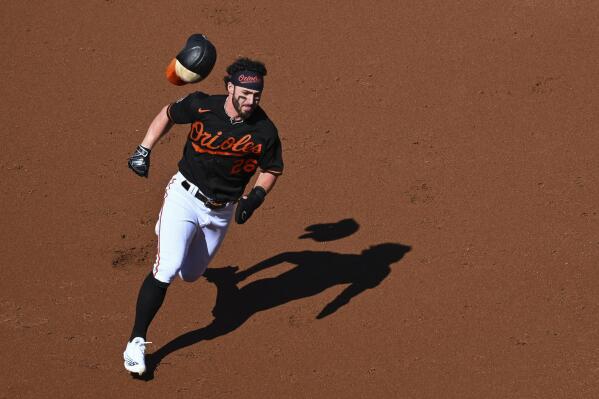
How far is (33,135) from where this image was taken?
1137cm

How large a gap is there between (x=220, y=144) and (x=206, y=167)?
0.23m

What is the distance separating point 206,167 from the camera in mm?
8586

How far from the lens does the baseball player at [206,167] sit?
851 cm

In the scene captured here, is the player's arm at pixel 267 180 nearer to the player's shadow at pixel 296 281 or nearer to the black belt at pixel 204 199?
the black belt at pixel 204 199

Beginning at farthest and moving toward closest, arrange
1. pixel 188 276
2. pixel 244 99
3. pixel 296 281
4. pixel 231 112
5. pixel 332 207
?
pixel 332 207
pixel 296 281
pixel 188 276
pixel 231 112
pixel 244 99

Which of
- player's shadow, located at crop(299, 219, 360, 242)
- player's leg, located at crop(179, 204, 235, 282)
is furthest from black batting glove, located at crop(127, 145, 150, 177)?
player's shadow, located at crop(299, 219, 360, 242)

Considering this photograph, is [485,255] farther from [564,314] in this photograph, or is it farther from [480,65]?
[480,65]

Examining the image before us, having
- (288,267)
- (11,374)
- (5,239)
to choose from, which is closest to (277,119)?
(288,267)

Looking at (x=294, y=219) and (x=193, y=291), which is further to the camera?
(x=294, y=219)

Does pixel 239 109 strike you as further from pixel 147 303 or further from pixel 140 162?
pixel 147 303

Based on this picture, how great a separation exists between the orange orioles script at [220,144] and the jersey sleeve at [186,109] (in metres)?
0.08

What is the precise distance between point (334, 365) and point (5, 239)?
11.1 feet

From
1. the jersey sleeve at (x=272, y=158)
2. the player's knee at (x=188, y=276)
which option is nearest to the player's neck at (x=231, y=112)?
the jersey sleeve at (x=272, y=158)

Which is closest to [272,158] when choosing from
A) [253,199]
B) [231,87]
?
[253,199]
